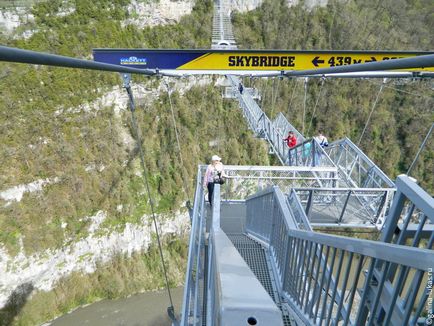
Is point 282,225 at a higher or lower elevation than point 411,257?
lower

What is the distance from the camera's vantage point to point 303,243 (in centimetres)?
212

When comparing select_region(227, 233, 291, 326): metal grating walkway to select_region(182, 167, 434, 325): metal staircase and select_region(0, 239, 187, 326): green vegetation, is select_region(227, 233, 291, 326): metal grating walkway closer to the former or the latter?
select_region(182, 167, 434, 325): metal staircase

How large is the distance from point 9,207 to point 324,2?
23.8 metres

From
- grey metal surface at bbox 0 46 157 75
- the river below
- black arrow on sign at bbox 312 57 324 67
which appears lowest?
the river below

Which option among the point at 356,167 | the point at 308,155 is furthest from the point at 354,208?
the point at 308,155

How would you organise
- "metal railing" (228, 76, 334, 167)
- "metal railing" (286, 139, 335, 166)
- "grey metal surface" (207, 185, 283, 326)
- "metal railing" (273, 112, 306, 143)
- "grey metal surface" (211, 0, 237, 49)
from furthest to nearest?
"grey metal surface" (211, 0, 237, 49) < "metal railing" (273, 112, 306, 143) < "metal railing" (228, 76, 334, 167) < "metal railing" (286, 139, 335, 166) < "grey metal surface" (207, 185, 283, 326)

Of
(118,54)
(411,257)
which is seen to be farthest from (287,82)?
(411,257)

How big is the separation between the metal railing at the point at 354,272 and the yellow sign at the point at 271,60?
318 cm

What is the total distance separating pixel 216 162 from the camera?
469cm

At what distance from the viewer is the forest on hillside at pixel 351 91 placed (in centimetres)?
2081

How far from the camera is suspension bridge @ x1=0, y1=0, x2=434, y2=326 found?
0.89m

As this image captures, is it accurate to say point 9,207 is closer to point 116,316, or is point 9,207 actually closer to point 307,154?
point 116,316

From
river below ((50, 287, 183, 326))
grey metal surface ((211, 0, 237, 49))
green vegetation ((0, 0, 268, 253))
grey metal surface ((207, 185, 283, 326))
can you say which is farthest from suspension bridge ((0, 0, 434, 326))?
grey metal surface ((211, 0, 237, 49))

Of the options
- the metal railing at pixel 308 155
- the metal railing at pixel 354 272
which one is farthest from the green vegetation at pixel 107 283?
the metal railing at pixel 354 272
